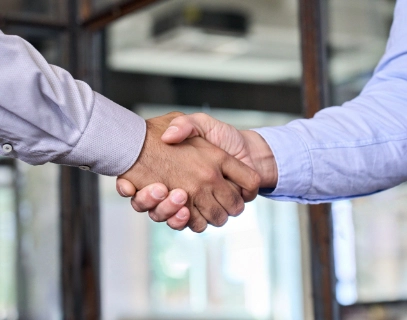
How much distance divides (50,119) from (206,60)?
4.79 meters

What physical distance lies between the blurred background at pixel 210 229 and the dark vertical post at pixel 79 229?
4 cm

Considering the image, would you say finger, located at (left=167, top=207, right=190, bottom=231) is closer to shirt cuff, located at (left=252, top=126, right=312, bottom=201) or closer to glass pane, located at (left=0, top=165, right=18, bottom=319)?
shirt cuff, located at (left=252, top=126, right=312, bottom=201)

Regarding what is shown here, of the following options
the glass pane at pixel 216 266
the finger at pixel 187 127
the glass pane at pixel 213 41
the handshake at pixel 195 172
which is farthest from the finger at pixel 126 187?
the glass pane at pixel 216 266

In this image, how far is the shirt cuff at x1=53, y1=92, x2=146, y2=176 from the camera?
1158mm

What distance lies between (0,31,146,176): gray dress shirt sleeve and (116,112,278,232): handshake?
0.04 m

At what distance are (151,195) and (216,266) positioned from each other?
19.8 ft

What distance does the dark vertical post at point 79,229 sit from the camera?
7.87ft

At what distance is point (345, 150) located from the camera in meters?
1.29

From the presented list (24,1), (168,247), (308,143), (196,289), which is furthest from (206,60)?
(308,143)

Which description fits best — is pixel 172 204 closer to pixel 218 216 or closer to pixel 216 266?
pixel 218 216

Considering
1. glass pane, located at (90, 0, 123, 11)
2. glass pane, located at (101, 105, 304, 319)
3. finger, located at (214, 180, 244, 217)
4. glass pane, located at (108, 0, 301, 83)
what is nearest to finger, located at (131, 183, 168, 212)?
finger, located at (214, 180, 244, 217)

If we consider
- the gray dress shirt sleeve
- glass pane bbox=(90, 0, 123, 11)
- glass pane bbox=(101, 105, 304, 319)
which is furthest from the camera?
glass pane bbox=(101, 105, 304, 319)

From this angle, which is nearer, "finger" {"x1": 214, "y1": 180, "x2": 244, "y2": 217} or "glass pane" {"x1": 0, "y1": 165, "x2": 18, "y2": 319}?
"finger" {"x1": 214, "y1": 180, "x2": 244, "y2": 217}

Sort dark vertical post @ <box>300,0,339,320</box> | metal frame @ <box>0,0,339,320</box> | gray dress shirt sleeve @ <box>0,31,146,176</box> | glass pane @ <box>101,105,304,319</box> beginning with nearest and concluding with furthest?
gray dress shirt sleeve @ <box>0,31,146,176</box>
dark vertical post @ <box>300,0,339,320</box>
metal frame @ <box>0,0,339,320</box>
glass pane @ <box>101,105,304,319</box>
